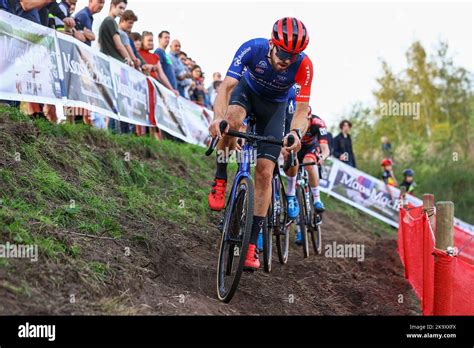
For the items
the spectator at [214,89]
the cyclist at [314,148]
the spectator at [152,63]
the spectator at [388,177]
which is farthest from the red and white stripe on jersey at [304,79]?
the spectator at [388,177]

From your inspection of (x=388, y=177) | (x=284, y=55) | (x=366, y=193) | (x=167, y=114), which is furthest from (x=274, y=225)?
(x=388, y=177)

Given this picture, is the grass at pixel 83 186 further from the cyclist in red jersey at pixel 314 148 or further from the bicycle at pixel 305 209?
the cyclist in red jersey at pixel 314 148

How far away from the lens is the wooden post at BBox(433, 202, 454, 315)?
21.1ft

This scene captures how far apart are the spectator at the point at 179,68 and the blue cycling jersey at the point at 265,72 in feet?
26.2

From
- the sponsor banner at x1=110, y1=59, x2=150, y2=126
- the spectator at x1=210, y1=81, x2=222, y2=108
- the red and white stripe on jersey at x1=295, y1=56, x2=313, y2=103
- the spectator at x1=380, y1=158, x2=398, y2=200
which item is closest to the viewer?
the red and white stripe on jersey at x1=295, y1=56, x2=313, y2=103

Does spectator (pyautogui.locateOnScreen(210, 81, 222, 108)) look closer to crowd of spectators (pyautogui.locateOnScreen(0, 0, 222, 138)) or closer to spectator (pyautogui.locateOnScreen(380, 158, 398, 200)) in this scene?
crowd of spectators (pyautogui.locateOnScreen(0, 0, 222, 138))

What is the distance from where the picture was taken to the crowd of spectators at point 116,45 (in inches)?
355

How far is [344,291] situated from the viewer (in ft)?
27.6

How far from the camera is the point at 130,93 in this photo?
11.6 m

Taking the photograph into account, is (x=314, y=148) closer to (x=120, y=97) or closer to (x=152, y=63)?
(x=120, y=97)

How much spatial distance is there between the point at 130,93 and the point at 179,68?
3446mm

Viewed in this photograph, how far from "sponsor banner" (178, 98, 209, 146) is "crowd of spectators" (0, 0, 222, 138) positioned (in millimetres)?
359

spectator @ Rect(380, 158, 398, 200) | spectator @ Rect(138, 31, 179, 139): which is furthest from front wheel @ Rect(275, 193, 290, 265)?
spectator @ Rect(380, 158, 398, 200)

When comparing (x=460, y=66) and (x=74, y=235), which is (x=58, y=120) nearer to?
(x=74, y=235)
